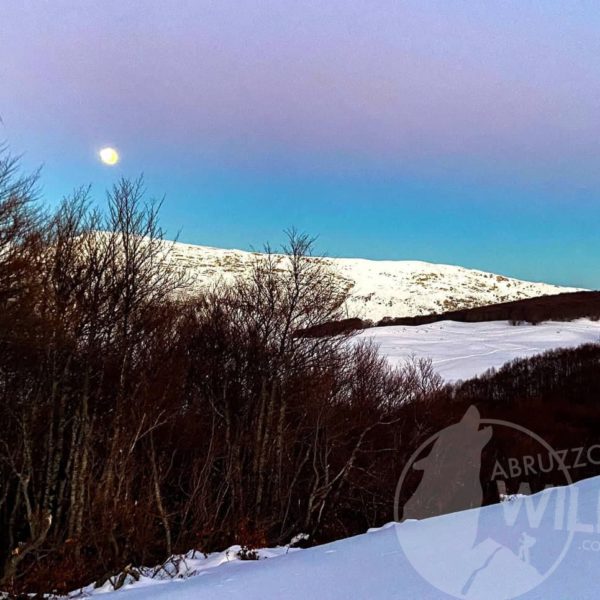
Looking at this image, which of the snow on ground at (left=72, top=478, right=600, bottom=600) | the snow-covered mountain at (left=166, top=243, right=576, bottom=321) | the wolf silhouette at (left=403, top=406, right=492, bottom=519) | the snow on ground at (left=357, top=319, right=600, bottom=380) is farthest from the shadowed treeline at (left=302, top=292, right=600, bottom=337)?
the snow on ground at (left=72, top=478, right=600, bottom=600)

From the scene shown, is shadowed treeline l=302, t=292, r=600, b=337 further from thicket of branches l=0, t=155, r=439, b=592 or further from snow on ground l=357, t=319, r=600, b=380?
thicket of branches l=0, t=155, r=439, b=592

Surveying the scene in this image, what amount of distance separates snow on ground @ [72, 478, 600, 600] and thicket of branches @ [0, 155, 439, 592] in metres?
3.07

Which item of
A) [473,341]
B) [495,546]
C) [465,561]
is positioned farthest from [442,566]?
[473,341]

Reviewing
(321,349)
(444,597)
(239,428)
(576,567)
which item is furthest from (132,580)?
(321,349)

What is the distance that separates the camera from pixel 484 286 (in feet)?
332

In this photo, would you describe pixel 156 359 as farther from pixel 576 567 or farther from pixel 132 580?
pixel 576 567

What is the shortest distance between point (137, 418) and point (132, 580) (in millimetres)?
4891

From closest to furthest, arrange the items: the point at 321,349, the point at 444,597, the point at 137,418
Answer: the point at 444,597, the point at 137,418, the point at 321,349

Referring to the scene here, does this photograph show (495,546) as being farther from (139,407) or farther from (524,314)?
(524,314)

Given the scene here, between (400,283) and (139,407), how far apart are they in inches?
3445

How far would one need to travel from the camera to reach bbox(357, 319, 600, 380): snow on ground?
132ft

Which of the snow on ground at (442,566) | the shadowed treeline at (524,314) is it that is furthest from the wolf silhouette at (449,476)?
the shadowed treeline at (524,314)

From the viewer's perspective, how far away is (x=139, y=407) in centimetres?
1124

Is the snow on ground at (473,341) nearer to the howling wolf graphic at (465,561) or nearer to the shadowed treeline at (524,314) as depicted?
the shadowed treeline at (524,314)
